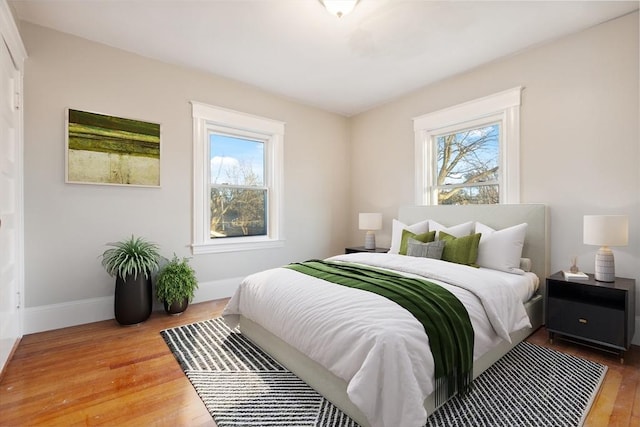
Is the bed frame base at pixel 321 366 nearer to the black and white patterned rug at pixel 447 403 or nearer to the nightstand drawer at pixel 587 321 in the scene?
the black and white patterned rug at pixel 447 403

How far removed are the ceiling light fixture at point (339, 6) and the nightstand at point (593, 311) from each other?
2702 millimetres

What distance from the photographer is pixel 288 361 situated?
2.03 metres

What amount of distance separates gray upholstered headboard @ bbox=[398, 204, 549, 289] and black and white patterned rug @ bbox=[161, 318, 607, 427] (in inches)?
34.3

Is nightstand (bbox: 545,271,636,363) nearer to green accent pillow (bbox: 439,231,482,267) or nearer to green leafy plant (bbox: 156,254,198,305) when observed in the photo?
green accent pillow (bbox: 439,231,482,267)

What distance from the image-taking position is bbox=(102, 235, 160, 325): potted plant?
2.79m


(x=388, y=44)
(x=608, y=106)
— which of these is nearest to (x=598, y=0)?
(x=608, y=106)

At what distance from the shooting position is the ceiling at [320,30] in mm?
2410

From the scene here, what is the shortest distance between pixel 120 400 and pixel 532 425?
7.41 feet

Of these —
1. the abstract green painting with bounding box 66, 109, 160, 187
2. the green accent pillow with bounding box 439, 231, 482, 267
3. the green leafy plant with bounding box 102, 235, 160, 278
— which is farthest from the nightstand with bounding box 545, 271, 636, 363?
the abstract green painting with bounding box 66, 109, 160, 187

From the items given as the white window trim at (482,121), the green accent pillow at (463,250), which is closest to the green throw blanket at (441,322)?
the green accent pillow at (463,250)

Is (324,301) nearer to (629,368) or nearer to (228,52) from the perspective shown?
(629,368)

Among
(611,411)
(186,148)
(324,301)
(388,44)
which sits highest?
(388,44)

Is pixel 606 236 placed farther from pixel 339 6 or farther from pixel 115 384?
pixel 115 384

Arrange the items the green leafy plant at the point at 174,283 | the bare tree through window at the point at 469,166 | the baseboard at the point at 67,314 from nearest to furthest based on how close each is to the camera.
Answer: the baseboard at the point at 67,314 → the green leafy plant at the point at 174,283 → the bare tree through window at the point at 469,166
